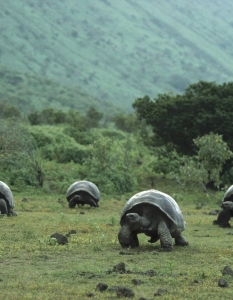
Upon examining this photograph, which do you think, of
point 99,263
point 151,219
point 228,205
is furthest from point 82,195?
point 99,263

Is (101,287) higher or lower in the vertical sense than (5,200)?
higher

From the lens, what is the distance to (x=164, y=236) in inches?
454

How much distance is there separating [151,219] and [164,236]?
1.17 feet

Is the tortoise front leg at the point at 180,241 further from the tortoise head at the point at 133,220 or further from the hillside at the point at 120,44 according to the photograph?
the hillside at the point at 120,44

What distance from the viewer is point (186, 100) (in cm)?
3253

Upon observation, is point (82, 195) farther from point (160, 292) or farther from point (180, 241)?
point (160, 292)

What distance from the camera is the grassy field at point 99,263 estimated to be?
325 inches

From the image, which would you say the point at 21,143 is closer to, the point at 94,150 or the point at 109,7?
the point at 94,150

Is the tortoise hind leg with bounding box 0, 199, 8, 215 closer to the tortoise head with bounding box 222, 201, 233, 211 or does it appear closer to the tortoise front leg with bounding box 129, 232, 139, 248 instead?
the tortoise head with bounding box 222, 201, 233, 211

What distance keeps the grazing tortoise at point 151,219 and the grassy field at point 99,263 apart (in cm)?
23

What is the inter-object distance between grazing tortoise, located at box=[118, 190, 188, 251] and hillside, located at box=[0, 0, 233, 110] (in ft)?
338

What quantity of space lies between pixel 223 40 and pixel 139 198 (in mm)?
156748

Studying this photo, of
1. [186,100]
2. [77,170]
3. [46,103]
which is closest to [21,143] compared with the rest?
[77,170]

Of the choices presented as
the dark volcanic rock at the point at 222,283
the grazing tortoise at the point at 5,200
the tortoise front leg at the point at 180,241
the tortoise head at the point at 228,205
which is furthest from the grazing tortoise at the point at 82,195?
the dark volcanic rock at the point at 222,283
